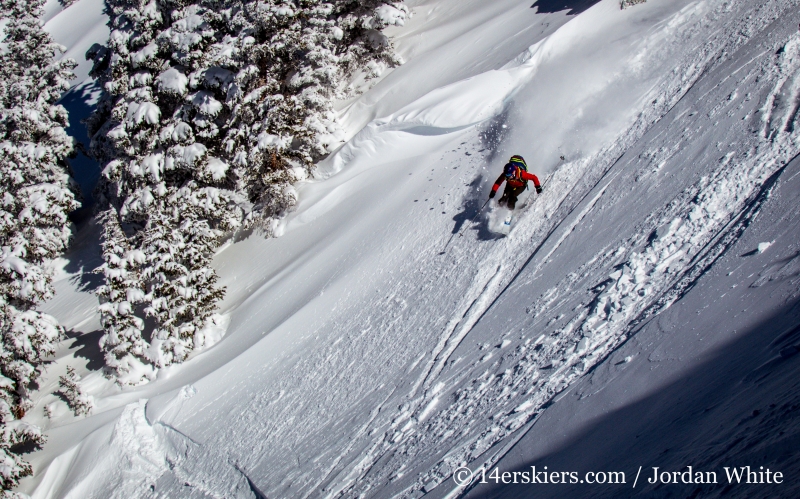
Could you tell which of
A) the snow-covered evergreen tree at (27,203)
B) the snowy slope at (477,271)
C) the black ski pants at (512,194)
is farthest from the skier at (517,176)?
the snow-covered evergreen tree at (27,203)

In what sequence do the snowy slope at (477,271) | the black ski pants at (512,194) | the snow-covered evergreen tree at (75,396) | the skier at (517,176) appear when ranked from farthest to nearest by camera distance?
1. the snow-covered evergreen tree at (75,396)
2. the black ski pants at (512,194)
3. the skier at (517,176)
4. the snowy slope at (477,271)

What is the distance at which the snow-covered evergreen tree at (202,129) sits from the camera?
54.5ft

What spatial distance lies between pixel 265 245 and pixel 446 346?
11064 mm

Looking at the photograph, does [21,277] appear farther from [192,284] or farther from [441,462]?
[441,462]

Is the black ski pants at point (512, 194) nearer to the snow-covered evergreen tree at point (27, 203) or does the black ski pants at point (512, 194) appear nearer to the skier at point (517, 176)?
the skier at point (517, 176)

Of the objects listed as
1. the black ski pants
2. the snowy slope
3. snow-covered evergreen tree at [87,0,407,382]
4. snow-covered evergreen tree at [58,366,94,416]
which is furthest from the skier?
snow-covered evergreen tree at [58,366,94,416]

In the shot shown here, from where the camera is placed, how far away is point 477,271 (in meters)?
10.6

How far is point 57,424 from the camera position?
1705 centimetres

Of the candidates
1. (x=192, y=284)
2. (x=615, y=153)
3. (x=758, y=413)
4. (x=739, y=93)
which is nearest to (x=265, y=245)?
(x=192, y=284)

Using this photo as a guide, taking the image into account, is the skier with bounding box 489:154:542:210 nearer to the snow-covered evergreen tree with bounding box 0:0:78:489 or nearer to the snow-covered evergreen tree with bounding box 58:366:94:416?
the snow-covered evergreen tree with bounding box 58:366:94:416

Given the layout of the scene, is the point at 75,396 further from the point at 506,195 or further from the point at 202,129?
the point at 506,195

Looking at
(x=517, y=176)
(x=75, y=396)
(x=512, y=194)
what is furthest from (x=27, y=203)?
(x=517, y=176)

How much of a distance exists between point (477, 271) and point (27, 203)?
21088 millimetres

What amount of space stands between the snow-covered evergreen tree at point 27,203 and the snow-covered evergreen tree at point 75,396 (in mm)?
1218
